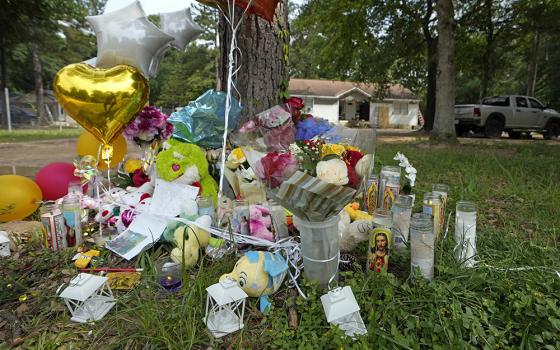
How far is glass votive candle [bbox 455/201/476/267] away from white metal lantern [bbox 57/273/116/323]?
1621mm

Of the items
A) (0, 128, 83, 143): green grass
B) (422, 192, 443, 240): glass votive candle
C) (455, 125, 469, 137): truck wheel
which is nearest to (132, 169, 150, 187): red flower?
(422, 192, 443, 240): glass votive candle

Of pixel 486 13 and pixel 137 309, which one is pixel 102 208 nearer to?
pixel 137 309

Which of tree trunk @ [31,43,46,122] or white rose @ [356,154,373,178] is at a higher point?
tree trunk @ [31,43,46,122]

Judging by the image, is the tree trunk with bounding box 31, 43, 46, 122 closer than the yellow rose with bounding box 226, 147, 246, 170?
No

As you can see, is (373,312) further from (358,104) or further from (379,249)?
(358,104)

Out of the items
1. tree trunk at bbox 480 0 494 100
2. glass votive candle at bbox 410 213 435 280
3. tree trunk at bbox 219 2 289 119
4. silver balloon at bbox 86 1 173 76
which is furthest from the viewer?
tree trunk at bbox 480 0 494 100

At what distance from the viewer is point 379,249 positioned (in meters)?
1.59

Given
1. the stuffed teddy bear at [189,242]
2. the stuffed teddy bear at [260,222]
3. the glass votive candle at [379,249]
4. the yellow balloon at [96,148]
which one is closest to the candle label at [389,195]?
the glass votive candle at [379,249]

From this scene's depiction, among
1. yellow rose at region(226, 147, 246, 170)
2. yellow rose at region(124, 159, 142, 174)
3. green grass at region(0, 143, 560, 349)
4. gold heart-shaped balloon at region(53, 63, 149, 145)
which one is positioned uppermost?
gold heart-shaped balloon at region(53, 63, 149, 145)

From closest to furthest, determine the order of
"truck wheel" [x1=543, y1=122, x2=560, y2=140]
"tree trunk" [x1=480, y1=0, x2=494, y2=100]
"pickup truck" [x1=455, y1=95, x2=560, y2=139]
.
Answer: "tree trunk" [x1=480, y1=0, x2=494, y2=100]
"pickup truck" [x1=455, y1=95, x2=560, y2=139]
"truck wheel" [x1=543, y1=122, x2=560, y2=140]

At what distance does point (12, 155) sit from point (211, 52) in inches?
984

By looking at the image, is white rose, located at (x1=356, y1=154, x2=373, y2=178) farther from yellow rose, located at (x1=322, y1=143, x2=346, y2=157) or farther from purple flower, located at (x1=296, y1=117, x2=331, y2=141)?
purple flower, located at (x1=296, y1=117, x2=331, y2=141)

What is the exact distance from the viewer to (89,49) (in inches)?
1061

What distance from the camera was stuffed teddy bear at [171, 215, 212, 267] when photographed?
175cm
